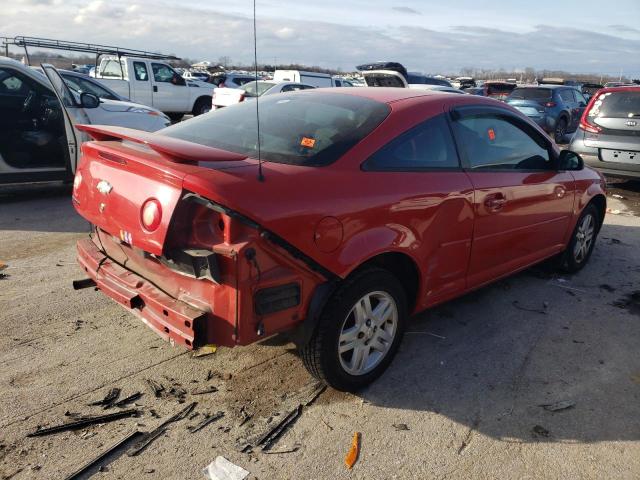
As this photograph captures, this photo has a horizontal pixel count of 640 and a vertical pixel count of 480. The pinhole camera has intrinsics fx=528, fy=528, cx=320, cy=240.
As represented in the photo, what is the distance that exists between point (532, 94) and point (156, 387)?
51.5 feet

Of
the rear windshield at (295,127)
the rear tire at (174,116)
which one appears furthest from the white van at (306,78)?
the rear windshield at (295,127)

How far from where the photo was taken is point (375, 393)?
3.05 meters

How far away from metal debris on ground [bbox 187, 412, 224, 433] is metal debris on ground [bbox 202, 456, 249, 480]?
0.25 meters

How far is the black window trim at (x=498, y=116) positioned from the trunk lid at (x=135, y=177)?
154 cm

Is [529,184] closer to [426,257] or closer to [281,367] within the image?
[426,257]

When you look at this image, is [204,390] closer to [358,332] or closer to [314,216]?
[358,332]

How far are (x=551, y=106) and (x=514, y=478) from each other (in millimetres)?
15058

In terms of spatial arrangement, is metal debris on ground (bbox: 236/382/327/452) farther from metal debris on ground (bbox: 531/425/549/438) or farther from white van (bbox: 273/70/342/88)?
white van (bbox: 273/70/342/88)

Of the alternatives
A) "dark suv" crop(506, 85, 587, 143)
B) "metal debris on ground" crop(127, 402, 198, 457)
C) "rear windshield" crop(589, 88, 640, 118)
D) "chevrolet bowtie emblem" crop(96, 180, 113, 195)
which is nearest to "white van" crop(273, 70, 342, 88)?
"dark suv" crop(506, 85, 587, 143)

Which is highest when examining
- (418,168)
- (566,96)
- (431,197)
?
(566,96)

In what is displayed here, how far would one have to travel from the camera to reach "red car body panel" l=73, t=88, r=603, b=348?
7.85ft

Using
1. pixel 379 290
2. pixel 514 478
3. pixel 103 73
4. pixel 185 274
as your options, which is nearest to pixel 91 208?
pixel 185 274

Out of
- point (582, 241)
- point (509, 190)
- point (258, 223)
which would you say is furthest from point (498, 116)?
point (258, 223)

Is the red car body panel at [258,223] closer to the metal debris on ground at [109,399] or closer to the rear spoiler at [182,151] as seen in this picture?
the rear spoiler at [182,151]
